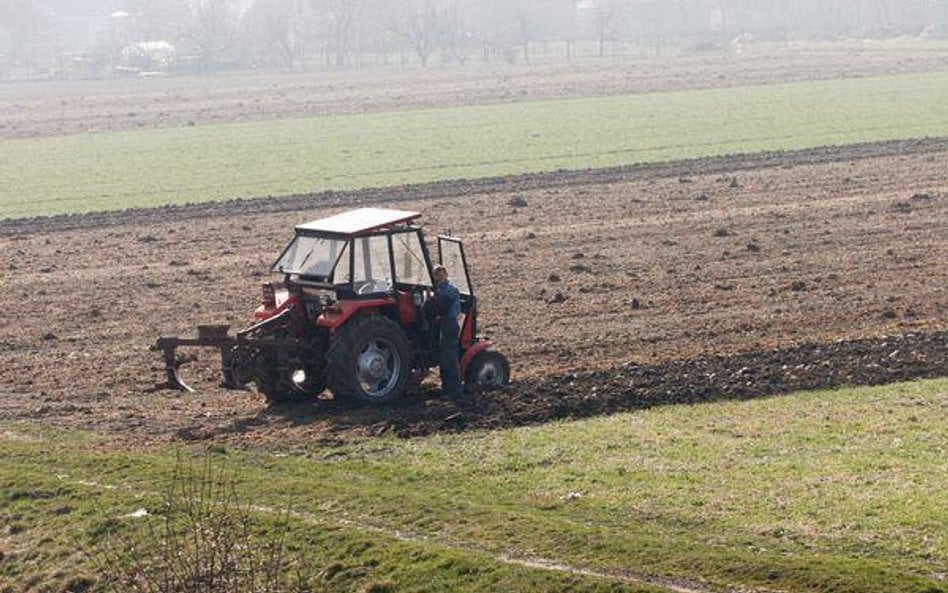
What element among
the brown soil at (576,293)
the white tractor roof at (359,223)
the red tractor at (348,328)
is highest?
the white tractor roof at (359,223)

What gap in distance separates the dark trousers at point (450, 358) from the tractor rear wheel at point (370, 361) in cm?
43

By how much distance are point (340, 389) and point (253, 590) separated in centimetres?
846

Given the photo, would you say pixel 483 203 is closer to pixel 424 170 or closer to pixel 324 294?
pixel 424 170

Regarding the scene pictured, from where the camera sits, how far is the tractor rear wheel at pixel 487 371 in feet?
72.6

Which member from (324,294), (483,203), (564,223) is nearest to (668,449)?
(324,294)

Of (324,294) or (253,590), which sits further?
(324,294)


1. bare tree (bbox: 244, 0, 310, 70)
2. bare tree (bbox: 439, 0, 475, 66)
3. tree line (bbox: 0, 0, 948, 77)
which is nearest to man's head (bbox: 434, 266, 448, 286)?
tree line (bbox: 0, 0, 948, 77)

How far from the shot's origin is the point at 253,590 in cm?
1284

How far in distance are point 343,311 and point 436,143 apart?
142 feet

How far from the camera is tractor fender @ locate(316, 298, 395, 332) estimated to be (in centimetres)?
2108

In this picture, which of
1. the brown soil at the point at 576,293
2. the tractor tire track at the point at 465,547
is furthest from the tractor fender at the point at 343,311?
the tractor tire track at the point at 465,547

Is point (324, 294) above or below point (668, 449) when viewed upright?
above

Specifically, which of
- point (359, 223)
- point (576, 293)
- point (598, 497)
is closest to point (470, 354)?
point (359, 223)

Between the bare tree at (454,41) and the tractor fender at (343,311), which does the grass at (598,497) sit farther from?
the bare tree at (454,41)
